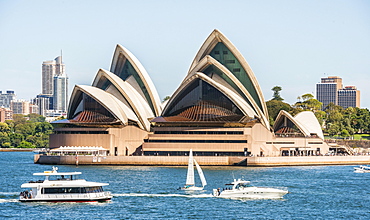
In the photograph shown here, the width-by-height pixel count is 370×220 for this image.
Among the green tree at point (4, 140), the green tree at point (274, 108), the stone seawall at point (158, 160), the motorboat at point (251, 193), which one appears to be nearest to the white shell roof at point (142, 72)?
the stone seawall at point (158, 160)

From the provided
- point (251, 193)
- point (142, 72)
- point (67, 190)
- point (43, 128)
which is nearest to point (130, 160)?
point (142, 72)

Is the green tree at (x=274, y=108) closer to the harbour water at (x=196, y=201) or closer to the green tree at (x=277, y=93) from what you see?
the green tree at (x=277, y=93)

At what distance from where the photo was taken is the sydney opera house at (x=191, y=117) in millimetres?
101250

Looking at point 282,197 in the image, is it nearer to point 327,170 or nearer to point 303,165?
point 327,170

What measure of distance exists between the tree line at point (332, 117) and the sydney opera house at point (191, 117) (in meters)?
39.1

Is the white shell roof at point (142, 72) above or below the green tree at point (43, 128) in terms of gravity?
above

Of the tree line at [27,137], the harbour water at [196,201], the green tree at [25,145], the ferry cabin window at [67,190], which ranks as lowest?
the harbour water at [196,201]

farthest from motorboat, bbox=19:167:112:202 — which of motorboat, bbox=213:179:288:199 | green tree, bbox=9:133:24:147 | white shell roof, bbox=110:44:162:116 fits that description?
green tree, bbox=9:133:24:147

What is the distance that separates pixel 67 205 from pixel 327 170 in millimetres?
46386

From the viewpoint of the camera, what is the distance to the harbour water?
1993 inches

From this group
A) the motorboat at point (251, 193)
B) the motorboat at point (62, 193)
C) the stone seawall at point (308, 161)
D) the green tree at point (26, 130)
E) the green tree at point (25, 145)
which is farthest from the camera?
the green tree at point (26, 130)

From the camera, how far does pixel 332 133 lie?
15925 cm

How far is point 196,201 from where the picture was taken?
57062 mm

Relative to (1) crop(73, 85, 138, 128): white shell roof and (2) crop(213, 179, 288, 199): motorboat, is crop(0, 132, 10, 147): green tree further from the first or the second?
(2) crop(213, 179, 288, 199): motorboat
